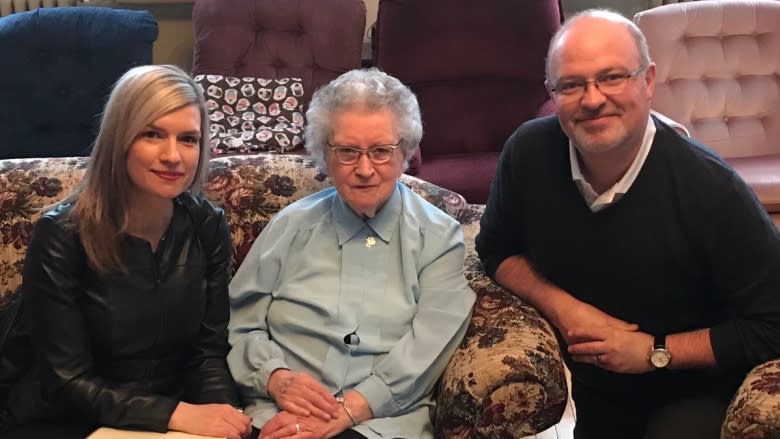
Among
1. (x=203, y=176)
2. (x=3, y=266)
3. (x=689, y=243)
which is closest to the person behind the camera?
(x=689, y=243)

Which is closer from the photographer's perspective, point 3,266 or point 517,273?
point 517,273

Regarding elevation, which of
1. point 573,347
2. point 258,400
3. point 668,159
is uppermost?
point 668,159

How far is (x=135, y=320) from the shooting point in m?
1.57

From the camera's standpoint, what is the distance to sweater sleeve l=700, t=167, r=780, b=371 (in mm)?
1448

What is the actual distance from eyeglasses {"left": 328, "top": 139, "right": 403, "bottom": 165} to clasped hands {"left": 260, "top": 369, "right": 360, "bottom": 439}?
1.54 feet

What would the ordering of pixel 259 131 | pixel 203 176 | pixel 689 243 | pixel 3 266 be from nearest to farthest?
pixel 689 243 → pixel 203 176 → pixel 3 266 → pixel 259 131

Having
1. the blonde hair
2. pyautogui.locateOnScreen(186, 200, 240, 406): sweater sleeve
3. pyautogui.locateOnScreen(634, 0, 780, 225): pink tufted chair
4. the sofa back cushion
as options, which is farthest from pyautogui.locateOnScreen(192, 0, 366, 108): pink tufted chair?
the blonde hair

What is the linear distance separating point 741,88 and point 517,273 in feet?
7.38

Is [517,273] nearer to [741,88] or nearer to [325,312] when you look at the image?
[325,312]

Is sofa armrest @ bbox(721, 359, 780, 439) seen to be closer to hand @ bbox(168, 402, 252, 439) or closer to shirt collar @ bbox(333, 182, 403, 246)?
shirt collar @ bbox(333, 182, 403, 246)

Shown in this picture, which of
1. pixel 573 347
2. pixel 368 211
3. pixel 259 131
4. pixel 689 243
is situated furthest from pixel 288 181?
pixel 259 131

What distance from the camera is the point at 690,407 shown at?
1.59m

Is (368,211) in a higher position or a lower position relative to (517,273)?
higher

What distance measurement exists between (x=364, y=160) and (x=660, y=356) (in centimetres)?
72
